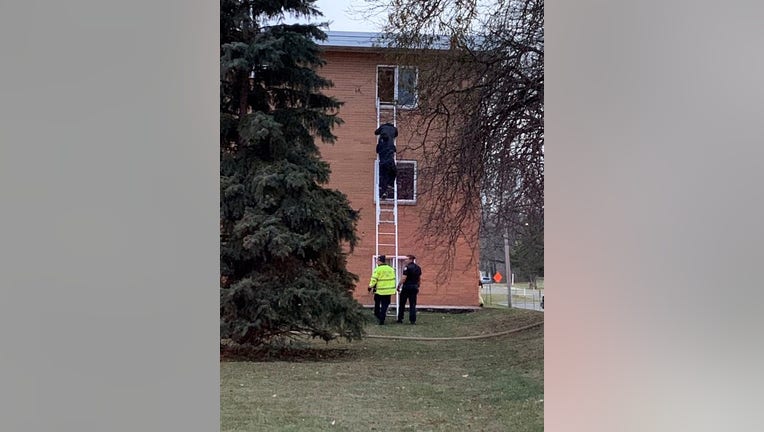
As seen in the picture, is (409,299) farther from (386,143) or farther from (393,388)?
(393,388)

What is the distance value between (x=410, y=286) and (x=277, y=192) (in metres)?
2.99

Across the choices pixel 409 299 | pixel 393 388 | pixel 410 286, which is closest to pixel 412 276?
pixel 410 286

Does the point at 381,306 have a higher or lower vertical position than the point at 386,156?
lower

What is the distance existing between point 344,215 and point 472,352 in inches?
74.6

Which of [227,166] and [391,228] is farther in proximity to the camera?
[391,228]

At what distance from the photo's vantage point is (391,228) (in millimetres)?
10242

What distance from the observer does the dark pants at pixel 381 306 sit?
850 cm

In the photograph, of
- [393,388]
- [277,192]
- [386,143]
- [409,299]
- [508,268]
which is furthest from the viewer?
[508,268]

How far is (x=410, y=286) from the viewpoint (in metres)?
8.52

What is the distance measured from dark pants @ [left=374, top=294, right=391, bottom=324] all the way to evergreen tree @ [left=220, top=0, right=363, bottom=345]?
208cm
